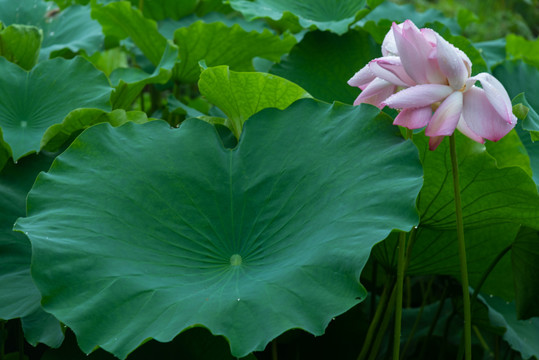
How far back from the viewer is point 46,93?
3.87 ft

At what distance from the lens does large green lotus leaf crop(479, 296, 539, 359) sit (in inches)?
46.2

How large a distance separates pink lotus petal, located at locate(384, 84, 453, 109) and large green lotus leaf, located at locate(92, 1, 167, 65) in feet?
2.97

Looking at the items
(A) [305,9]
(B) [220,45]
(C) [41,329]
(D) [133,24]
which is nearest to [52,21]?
(D) [133,24]

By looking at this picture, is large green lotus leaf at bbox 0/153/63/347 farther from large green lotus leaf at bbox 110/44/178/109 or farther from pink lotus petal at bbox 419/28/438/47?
pink lotus petal at bbox 419/28/438/47

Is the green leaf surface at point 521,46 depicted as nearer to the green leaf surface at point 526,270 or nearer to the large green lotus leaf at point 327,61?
the large green lotus leaf at point 327,61

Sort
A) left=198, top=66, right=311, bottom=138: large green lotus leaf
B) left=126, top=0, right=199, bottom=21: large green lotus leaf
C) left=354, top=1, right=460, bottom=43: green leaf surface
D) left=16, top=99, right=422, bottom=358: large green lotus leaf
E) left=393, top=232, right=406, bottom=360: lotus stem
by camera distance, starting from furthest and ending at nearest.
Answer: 1. left=126, top=0, right=199, bottom=21: large green lotus leaf
2. left=354, top=1, right=460, bottom=43: green leaf surface
3. left=198, top=66, right=311, bottom=138: large green lotus leaf
4. left=393, top=232, right=406, bottom=360: lotus stem
5. left=16, top=99, right=422, bottom=358: large green lotus leaf

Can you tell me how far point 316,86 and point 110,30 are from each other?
70cm

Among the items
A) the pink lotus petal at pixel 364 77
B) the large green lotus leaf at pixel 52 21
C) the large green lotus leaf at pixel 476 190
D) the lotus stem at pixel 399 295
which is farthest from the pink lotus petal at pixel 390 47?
the large green lotus leaf at pixel 52 21

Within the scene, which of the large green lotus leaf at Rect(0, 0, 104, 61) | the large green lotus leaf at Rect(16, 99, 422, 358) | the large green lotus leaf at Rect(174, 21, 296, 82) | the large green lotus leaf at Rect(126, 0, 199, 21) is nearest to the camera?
the large green lotus leaf at Rect(16, 99, 422, 358)

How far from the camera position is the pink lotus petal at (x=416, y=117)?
755mm

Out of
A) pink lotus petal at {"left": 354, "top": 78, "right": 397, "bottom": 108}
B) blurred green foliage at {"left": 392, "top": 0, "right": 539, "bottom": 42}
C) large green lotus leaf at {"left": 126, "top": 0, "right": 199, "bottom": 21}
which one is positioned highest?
pink lotus petal at {"left": 354, "top": 78, "right": 397, "bottom": 108}

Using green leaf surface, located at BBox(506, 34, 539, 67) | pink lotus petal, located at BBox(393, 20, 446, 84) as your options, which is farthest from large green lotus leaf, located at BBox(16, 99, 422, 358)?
green leaf surface, located at BBox(506, 34, 539, 67)

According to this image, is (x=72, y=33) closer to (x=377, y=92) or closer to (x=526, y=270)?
(x=377, y=92)

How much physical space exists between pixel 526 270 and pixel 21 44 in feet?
3.57
